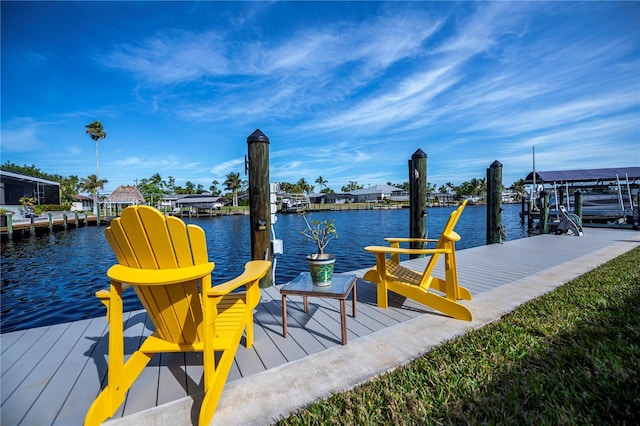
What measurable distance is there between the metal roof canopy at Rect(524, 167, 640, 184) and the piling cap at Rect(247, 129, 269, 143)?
76.9 ft

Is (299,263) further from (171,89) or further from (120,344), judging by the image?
(171,89)

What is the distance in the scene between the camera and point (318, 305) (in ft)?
10.2

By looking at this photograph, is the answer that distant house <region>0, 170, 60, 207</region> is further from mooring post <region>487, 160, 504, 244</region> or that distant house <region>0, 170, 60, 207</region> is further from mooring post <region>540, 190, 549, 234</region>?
mooring post <region>540, 190, 549, 234</region>

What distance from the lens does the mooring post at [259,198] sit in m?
3.74

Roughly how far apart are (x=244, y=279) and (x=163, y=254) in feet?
1.69

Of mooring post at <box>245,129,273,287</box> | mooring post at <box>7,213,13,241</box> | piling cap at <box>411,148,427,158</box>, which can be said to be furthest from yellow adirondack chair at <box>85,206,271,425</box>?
mooring post at <box>7,213,13,241</box>

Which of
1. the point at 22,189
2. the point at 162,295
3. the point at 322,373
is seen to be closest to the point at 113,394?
the point at 162,295

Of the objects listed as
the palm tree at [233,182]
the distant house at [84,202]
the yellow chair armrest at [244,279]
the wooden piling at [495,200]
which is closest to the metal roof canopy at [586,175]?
the wooden piling at [495,200]

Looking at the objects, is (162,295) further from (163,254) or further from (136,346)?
(136,346)

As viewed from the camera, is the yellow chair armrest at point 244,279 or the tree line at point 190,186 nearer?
the yellow chair armrest at point 244,279

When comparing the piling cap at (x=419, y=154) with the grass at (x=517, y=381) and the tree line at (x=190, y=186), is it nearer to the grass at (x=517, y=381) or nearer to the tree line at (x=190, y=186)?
the grass at (x=517, y=381)

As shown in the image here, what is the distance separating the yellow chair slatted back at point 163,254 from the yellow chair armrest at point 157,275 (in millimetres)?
36

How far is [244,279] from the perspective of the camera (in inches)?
72.3

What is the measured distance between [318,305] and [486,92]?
11191mm
